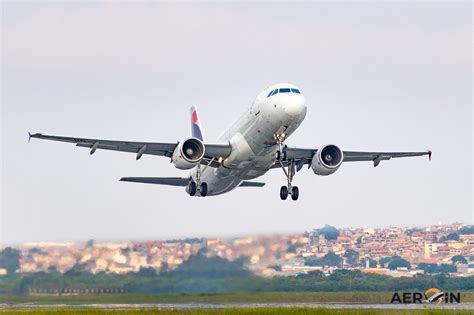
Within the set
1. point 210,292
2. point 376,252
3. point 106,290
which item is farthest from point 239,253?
point 376,252

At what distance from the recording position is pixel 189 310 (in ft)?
163

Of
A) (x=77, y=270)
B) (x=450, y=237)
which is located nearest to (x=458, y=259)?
(x=450, y=237)

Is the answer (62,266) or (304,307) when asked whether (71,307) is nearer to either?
(62,266)

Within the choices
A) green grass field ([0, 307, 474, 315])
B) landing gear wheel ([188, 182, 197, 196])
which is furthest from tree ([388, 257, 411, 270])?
green grass field ([0, 307, 474, 315])

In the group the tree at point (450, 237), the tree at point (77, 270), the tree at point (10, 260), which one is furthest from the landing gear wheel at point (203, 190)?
the tree at point (450, 237)

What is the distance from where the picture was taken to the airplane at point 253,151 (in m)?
54.5

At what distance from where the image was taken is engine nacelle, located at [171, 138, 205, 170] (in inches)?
2250

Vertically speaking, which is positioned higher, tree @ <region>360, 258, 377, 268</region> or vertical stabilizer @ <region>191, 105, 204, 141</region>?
vertical stabilizer @ <region>191, 105, 204, 141</region>

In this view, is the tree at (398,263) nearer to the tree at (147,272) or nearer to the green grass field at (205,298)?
the green grass field at (205,298)

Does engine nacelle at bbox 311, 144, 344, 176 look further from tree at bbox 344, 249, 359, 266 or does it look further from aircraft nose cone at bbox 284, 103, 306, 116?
tree at bbox 344, 249, 359, 266

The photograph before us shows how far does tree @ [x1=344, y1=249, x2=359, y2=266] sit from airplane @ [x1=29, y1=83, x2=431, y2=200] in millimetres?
5477

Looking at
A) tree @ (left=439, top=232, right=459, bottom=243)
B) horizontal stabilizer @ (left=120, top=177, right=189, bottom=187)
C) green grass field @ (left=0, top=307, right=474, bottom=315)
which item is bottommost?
green grass field @ (left=0, top=307, right=474, bottom=315)

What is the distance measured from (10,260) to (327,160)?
17487 millimetres

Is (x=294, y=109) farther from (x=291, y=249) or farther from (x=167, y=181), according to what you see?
(x=167, y=181)
